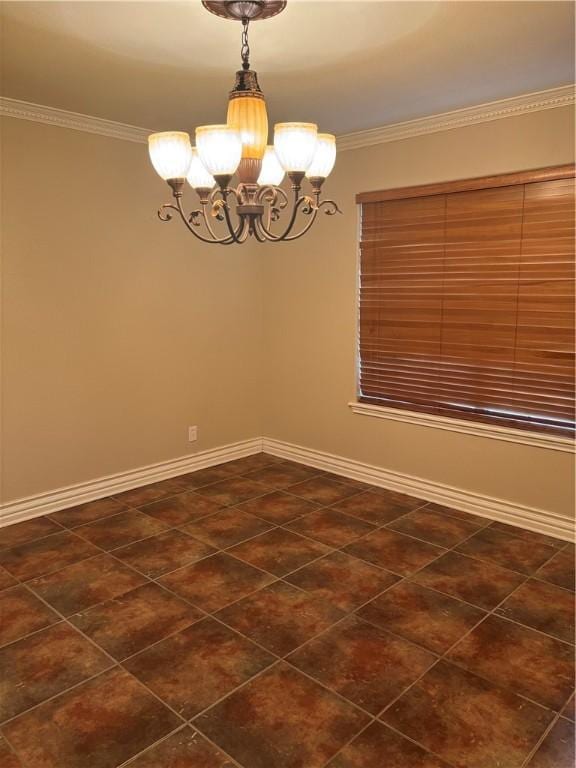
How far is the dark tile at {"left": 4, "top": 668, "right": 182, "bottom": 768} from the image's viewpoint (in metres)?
1.90

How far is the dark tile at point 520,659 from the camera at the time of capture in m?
2.23

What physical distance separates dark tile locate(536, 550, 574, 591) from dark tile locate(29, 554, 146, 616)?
2.07 meters

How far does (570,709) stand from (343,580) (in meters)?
1.16

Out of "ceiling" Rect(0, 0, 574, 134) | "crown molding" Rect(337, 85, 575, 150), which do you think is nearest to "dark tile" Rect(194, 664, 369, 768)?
"ceiling" Rect(0, 0, 574, 134)

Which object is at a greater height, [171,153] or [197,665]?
[171,153]

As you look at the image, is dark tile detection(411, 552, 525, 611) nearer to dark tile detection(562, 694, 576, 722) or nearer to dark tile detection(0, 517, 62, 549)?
dark tile detection(562, 694, 576, 722)

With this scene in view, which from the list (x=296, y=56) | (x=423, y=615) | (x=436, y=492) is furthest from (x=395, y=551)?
(x=296, y=56)

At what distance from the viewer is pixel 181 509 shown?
392 centimetres

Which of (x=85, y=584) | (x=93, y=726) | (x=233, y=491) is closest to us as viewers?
(x=93, y=726)

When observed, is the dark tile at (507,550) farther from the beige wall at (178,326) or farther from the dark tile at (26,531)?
the dark tile at (26,531)

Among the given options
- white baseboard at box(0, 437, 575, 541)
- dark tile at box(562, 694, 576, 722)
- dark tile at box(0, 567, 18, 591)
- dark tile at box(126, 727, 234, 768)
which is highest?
white baseboard at box(0, 437, 575, 541)

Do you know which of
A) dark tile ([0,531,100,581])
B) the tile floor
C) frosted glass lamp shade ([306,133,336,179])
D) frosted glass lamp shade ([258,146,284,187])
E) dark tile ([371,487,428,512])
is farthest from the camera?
dark tile ([371,487,428,512])

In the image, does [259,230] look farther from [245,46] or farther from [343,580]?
[343,580]

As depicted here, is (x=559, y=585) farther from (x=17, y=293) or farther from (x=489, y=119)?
(x=17, y=293)
